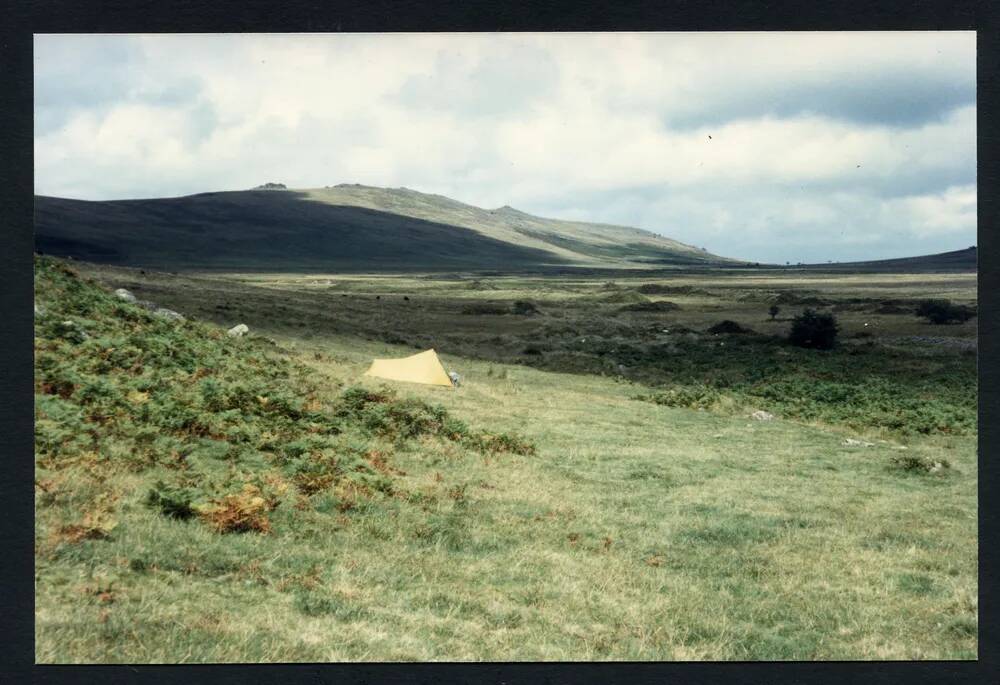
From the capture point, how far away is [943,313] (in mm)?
67688

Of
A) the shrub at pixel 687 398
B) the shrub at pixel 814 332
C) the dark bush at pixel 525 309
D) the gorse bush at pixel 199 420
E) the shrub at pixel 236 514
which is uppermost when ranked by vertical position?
the dark bush at pixel 525 309

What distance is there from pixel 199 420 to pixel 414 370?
17198 mm

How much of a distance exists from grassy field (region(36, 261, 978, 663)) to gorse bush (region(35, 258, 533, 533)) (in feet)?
0.25

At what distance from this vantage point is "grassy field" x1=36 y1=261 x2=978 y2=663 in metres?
8.57

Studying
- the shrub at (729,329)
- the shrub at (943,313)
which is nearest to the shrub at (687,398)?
the shrub at (729,329)

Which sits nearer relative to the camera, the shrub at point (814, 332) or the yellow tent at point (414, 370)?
the yellow tent at point (414, 370)

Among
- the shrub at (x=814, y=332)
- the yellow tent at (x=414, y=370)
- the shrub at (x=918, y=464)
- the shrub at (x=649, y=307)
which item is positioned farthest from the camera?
the shrub at (x=649, y=307)

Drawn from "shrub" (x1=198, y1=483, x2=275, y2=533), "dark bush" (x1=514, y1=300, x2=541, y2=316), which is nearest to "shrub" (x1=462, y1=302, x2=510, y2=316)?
"dark bush" (x1=514, y1=300, x2=541, y2=316)

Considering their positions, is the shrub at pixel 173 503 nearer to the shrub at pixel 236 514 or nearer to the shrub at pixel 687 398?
the shrub at pixel 236 514

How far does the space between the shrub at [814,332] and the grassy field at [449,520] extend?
24.4m

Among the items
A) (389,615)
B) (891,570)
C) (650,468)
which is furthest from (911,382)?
(389,615)

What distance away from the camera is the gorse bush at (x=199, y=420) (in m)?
12.4

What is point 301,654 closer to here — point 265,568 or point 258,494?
point 265,568

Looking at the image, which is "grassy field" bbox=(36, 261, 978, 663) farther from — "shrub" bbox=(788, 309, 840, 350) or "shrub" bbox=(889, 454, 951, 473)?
"shrub" bbox=(788, 309, 840, 350)
